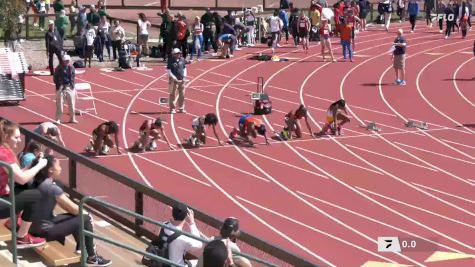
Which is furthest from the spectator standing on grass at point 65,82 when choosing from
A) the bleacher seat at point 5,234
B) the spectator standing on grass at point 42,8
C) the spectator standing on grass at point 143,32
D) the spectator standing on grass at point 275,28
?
the spectator standing on grass at point 42,8

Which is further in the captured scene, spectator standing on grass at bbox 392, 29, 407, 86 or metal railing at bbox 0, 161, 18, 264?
spectator standing on grass at bbox 392, 29, 407, 86

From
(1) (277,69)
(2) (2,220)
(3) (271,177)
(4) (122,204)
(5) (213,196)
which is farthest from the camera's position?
(1) (277,69)

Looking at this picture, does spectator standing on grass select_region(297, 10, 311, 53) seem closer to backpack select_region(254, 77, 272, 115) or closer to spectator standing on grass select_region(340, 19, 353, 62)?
spectator standing on grass select_region(340, 19, 353, 62)

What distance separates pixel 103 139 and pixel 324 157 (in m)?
4.69

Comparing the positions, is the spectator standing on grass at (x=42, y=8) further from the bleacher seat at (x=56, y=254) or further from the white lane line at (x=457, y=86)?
the bleacher seat at (x=56, y=254)

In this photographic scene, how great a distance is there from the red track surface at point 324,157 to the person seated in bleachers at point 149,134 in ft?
1.11

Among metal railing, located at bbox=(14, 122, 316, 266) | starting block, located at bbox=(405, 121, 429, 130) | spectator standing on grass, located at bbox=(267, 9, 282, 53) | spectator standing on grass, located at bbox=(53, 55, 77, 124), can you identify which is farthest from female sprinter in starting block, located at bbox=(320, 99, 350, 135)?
spectator standing on grass, located at bbox=(267, 9, 282, 53)

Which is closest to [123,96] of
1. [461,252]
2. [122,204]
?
[461,252]

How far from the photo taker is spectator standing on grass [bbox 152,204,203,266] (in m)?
9.98

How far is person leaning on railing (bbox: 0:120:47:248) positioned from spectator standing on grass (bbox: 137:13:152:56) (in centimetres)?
2287

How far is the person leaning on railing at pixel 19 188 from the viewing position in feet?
32.8

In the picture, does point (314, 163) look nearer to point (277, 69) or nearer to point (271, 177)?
point (271, 177)

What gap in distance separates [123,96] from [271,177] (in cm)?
901

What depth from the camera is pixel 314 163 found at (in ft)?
71.5
